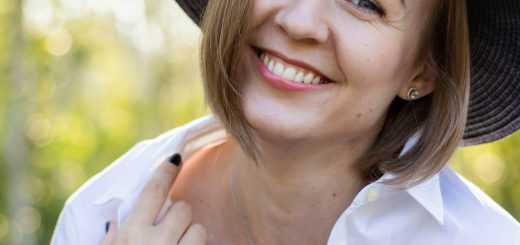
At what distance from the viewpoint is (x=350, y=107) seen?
2.50 meters

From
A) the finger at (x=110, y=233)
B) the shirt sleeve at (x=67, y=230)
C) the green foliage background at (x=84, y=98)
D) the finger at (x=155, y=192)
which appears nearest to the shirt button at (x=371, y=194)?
the finger at (x=155, y=192)

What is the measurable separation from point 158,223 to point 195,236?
4.5 inches

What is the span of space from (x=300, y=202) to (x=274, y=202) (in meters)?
0.08

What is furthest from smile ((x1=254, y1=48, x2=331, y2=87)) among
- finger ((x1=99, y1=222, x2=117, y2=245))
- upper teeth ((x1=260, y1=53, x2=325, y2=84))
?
finger ((x1=99, y1=222, x2=117, y2=245))

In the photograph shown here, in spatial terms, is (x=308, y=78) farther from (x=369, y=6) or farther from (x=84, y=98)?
(x=84, y=98)

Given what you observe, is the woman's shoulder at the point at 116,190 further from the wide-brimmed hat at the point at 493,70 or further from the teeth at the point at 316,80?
the wide-brimmed hat at the point at 493,70

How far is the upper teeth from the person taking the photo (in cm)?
243

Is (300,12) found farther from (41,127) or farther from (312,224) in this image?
(41,127)

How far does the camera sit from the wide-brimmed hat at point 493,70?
102 inches

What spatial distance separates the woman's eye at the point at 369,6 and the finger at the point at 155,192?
839 mm

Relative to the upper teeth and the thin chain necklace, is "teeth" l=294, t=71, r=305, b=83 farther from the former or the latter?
the thin chain necklace

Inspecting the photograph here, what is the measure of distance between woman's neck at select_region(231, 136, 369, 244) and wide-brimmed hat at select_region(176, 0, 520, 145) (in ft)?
1.10

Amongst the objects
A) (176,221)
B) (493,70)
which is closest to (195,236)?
(176,221)

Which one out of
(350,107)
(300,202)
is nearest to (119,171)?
(300,202)
